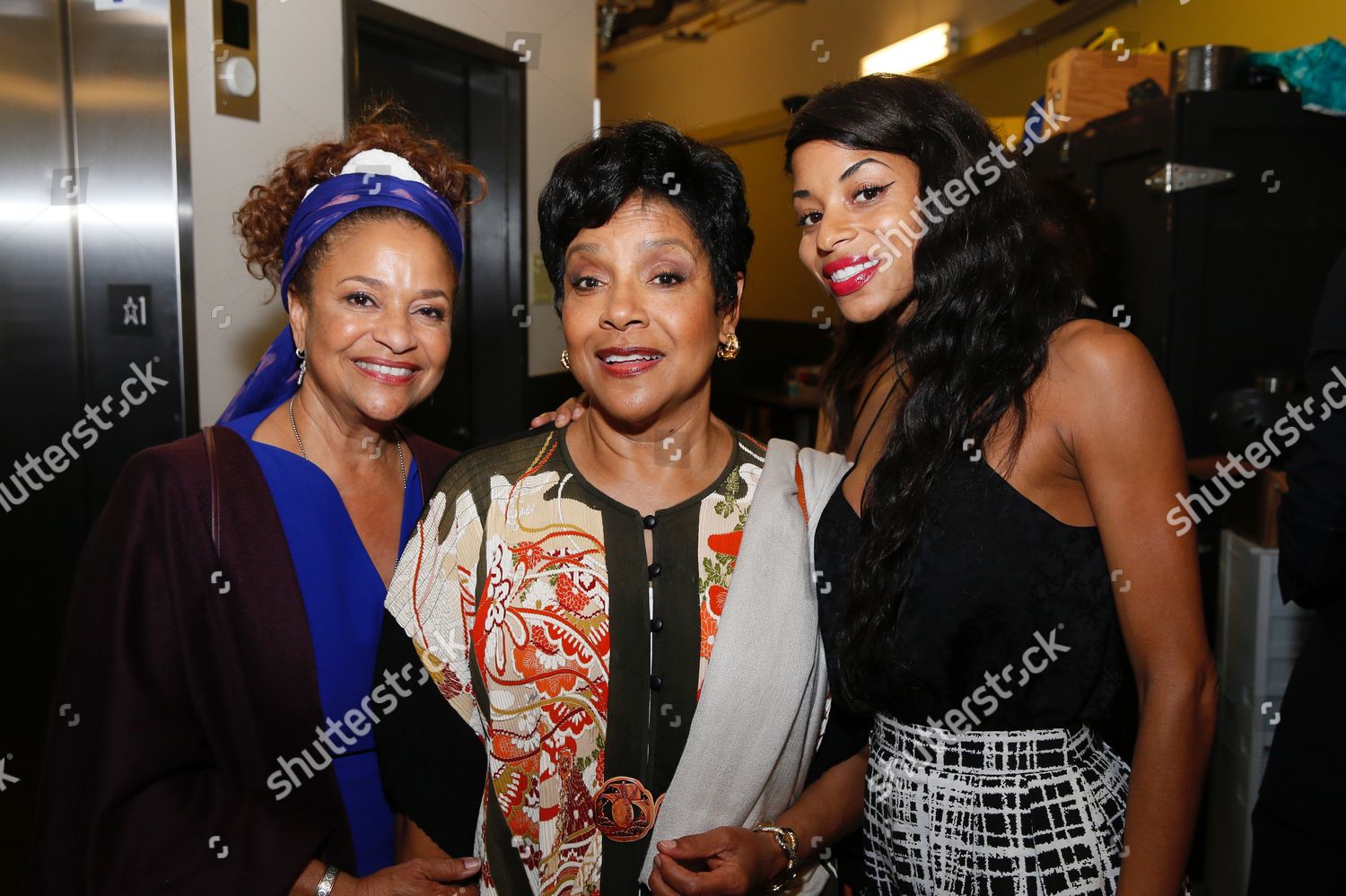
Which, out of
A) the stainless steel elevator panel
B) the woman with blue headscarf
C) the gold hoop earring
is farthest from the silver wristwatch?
the stainless steel elevator panel

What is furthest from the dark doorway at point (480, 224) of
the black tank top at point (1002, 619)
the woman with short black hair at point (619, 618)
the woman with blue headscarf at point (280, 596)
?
the black tank top at point (1002, 619)

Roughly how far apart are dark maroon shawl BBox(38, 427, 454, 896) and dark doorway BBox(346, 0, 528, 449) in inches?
89.4

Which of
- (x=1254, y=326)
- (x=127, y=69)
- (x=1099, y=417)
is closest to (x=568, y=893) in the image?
(x=1099, y=417)

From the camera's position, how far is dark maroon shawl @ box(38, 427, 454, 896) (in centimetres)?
137

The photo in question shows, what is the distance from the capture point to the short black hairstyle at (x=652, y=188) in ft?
4.58

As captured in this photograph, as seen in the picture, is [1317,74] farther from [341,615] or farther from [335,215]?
[341,615]

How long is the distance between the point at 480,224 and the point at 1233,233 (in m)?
2.86

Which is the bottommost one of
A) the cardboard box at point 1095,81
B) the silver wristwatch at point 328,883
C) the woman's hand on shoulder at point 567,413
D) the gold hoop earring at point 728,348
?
the silver wristwatch at point 328,883

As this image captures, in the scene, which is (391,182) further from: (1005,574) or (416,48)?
(416,48)

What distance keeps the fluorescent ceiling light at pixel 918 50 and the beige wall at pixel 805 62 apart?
9 centimetres

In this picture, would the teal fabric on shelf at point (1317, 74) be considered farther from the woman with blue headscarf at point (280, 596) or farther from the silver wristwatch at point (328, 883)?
the silver wristwatch at point (328, 883)

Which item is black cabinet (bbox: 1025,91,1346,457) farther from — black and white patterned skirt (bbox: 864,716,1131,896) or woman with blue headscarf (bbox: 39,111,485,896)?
woman with blue headscarf (bbox: 39,111,485,896)

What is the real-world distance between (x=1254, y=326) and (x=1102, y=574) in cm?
212

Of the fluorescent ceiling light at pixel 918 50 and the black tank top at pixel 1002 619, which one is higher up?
the fluorescent ceiling light at pixel 918 50
